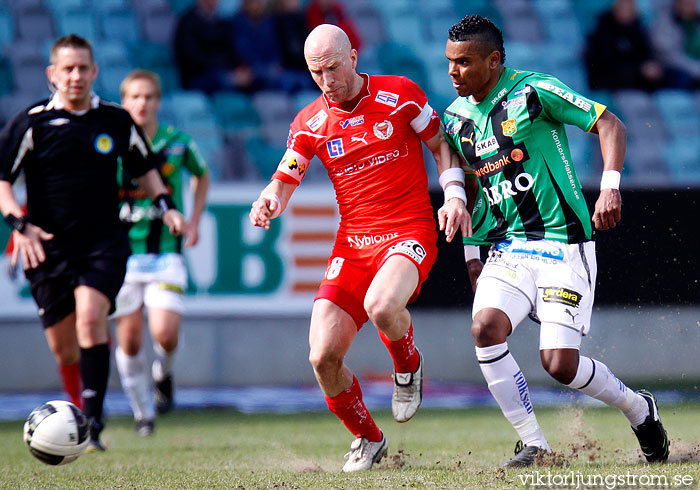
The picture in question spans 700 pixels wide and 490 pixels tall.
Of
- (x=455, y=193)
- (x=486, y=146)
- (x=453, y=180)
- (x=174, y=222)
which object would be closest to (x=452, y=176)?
(x=453, y=180)

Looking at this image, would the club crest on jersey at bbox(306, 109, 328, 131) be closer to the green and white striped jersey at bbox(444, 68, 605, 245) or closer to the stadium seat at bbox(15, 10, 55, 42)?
the green and white striped jersey at bbox(444, 68, 605, 245)

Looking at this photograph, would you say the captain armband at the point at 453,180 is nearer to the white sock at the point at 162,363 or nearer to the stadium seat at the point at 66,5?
the white sock at the point at 162,363

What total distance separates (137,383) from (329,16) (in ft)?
24.6

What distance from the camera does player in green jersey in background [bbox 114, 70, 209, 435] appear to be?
830 centimetres

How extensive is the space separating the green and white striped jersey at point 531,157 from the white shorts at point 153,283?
3606 mm

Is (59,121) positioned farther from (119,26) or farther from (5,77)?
(119,26)

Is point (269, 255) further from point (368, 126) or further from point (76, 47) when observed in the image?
point (368, 126)

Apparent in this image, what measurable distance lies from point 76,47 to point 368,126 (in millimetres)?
2281

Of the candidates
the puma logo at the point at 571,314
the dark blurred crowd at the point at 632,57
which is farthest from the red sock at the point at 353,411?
the dark blurred crowd at the point at 632,57

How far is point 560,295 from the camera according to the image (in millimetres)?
5430

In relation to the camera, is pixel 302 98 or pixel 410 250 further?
pixel 302 98

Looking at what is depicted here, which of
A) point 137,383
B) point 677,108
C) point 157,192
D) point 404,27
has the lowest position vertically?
point 137,383

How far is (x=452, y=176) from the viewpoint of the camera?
577 centimetres

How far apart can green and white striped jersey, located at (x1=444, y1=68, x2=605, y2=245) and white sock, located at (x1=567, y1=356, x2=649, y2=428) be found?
70 cm
